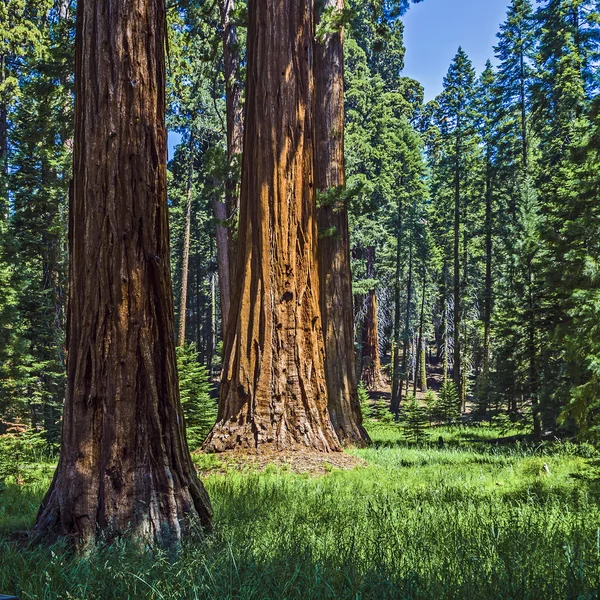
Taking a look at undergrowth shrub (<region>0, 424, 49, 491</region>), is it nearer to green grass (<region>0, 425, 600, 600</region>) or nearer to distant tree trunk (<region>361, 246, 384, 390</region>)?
green grass (<region>0, 425, 600, 600</region>)

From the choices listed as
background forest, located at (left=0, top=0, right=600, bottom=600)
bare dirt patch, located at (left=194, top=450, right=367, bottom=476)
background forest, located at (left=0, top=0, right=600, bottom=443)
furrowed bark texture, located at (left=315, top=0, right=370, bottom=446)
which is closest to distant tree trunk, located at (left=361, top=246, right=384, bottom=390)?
background forest, located at (left=0, top=0, right=600, bottom=443)

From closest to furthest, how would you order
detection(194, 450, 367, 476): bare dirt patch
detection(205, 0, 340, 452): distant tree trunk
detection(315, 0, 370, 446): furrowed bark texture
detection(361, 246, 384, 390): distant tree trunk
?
detection(194, 450, 367, 476): bare dirt patch < detection(205, 0, 340, 452): distant tree trunk < detection(315, 0, 370, 446): furrowed bark texture < detection(361, 246, 384, 390): distant tree trunk

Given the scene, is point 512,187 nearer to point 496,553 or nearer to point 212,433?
point 212,433

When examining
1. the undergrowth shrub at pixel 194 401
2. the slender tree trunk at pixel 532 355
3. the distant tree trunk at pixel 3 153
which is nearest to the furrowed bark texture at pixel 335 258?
the undergrowth shrub at pixel 194 401

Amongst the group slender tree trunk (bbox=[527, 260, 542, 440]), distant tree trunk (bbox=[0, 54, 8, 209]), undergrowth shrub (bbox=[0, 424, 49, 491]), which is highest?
distant tree trunk (bbox=[0, 54, 8, 209])

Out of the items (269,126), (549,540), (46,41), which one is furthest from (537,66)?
(549,540)

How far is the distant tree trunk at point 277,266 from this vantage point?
771 cm

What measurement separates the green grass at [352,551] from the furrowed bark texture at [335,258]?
4.73 m

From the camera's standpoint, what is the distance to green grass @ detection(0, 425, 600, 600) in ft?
8.64

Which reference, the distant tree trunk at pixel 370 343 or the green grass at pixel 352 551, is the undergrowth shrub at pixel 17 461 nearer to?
the green grass at pixel 352 551

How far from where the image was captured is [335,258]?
11078 mm

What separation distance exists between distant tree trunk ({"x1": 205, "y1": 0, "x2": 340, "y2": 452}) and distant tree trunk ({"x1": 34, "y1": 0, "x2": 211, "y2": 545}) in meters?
3.75

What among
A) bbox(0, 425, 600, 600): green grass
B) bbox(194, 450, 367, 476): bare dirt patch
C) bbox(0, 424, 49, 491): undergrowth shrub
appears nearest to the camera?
bbox(0, 425, 600, 600): green grass

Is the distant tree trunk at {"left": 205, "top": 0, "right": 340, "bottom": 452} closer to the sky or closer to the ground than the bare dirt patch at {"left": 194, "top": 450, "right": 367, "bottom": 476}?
closer to the sky
